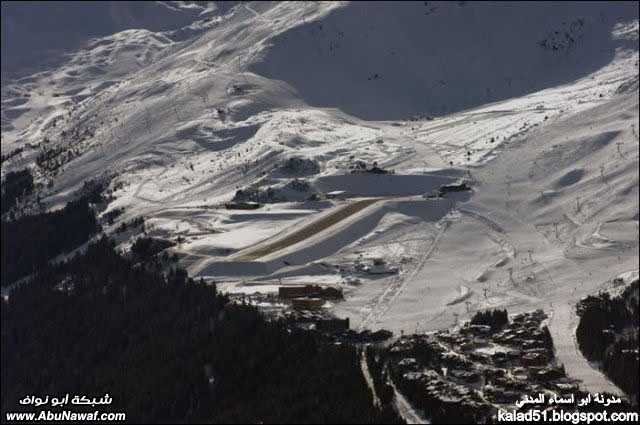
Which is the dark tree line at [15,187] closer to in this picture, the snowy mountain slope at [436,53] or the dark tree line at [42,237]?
the dark tree line at [42,237]

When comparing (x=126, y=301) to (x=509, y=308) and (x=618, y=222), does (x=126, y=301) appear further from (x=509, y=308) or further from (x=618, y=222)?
(x=618, y=222)

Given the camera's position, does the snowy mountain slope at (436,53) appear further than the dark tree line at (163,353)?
Yes

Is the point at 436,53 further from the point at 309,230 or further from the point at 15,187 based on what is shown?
the point at 309,230

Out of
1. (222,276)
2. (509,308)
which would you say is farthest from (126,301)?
(509,308)

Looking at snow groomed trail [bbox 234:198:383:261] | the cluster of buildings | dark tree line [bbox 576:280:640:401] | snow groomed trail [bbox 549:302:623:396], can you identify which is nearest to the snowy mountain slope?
snow groomed trail [bbox 234:198:383:261]

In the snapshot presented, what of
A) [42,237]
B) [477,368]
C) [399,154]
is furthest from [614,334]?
[42,237]

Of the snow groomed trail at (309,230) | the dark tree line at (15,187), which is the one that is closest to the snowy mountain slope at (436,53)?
the dark tree line at (15,187)
